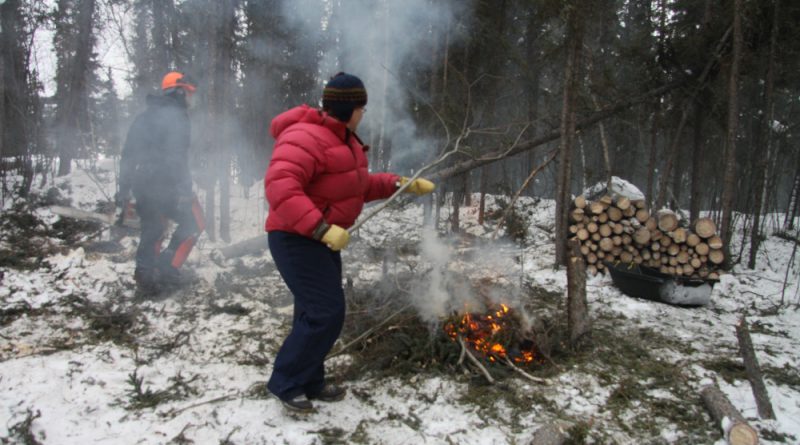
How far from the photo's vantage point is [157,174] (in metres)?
5.18

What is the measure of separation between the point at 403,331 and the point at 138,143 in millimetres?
3624

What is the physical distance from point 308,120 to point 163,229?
3.28 meters

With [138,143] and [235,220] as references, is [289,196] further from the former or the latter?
[235,220]

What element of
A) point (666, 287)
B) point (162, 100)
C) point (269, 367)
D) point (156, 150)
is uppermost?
point (162, 100)

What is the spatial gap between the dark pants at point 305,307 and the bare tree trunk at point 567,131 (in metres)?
4.77

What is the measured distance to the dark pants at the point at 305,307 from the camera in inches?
112

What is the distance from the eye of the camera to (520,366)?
3732 mm

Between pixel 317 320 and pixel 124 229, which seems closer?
pixel 317 320

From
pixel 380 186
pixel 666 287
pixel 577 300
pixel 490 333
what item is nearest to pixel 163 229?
pixel 380 186

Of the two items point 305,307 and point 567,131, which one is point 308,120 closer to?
point 305,307

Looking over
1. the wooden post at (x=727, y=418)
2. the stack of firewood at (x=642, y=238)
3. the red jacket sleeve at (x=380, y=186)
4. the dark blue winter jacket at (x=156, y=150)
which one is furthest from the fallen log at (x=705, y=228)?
the dark blue winter jacket at (x=156, y=150)

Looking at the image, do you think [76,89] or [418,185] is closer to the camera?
[418,185]

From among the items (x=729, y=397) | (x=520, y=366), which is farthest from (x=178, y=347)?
(x=729, y=397)

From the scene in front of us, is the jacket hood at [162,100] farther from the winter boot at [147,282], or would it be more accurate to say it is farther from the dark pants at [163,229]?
the winter boot at [147,282]
